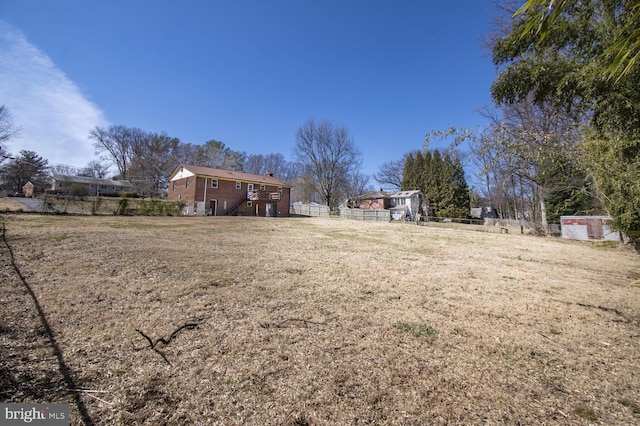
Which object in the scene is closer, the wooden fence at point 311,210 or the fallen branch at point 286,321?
the fallen branch at point 286,321

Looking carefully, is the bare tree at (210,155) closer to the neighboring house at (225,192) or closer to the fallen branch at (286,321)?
the neighboring house at (225,192)

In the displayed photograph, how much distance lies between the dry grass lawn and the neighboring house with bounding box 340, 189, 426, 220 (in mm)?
35141

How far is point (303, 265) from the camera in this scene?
212 inches

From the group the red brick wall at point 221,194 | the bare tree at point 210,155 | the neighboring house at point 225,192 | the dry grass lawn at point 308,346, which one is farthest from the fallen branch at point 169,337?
the bare tree at point 210,155

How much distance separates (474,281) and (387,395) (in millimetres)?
3773

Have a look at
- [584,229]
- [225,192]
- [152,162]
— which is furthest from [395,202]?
[152,162]

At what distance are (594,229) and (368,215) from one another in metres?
19.3

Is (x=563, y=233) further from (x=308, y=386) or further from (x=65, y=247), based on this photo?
(x=65, y=247)

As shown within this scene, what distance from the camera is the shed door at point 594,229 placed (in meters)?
13.9

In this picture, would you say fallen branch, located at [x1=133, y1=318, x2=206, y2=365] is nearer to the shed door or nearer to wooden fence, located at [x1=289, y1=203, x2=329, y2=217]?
the shed door

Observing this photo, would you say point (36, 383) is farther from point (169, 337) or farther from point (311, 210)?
point (311, 210)

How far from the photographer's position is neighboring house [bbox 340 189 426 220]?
39.5 metres

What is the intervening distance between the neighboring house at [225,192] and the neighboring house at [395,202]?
16.3m

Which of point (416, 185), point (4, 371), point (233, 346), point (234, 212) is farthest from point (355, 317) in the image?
point (416, 185)
